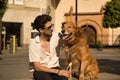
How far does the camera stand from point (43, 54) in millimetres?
6133

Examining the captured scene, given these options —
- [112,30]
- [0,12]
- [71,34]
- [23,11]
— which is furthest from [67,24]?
[112,30]

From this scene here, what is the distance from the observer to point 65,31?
8.09 metres

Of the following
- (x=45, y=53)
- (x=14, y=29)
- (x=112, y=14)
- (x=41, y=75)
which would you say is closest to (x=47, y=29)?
(x=45, y=53)

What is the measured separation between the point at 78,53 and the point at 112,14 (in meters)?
38.5

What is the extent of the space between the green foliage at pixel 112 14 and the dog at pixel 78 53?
3712 cm

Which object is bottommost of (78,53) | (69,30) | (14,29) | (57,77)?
(57,77)

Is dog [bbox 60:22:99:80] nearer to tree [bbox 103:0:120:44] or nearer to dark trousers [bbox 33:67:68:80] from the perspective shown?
dark trousers [bbox 33:67:68:80]

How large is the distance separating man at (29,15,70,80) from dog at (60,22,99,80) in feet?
5.84

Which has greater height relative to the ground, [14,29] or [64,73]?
[14,29]

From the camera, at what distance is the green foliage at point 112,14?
47062 mm

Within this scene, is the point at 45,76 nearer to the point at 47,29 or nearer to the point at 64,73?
the point at 64,73

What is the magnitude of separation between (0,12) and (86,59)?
68.4 feet

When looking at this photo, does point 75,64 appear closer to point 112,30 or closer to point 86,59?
point 86,59

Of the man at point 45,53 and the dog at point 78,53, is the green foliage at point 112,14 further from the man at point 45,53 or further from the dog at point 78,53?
the man at point 45,53
